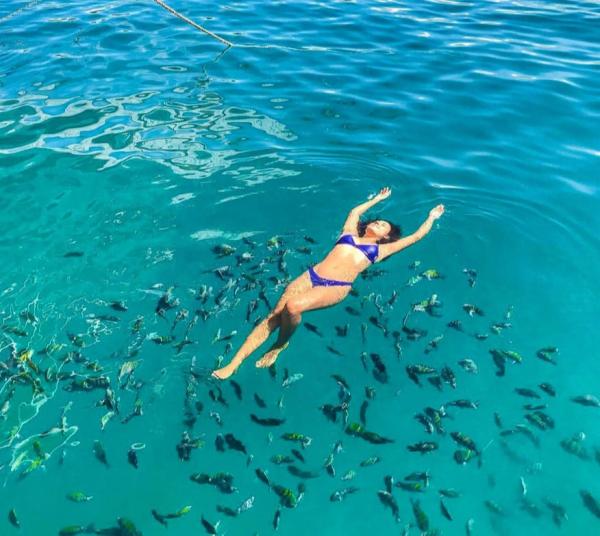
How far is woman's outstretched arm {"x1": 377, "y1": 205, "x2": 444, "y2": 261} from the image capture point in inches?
359

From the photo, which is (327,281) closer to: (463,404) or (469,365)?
(469,365)

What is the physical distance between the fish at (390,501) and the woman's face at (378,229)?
4386 mm

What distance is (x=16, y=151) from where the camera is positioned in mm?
12617

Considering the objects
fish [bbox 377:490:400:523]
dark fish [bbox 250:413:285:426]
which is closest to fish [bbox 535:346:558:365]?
fish [bbox 377:490:400:523]

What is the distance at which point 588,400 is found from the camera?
303 inches

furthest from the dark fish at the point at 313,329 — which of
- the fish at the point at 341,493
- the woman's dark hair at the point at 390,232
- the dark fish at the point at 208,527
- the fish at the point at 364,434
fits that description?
the dark fish at the point at 208,527

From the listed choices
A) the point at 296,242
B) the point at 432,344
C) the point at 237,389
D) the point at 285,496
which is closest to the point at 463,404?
the point at 432,344

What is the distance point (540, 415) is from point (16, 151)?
12.1m

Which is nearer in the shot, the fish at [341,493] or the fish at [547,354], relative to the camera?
the fish at [341,493]

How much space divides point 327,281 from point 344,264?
1.57 ft

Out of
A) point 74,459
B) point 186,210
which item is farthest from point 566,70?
point 74,459

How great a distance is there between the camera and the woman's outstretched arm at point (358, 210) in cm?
968

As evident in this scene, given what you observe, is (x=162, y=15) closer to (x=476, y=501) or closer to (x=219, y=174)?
(x=219, y=174)

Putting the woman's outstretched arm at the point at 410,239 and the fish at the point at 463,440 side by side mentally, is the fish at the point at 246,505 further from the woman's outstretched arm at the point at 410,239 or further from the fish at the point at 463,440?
the woman's outstretched arm at the point at 410,239
